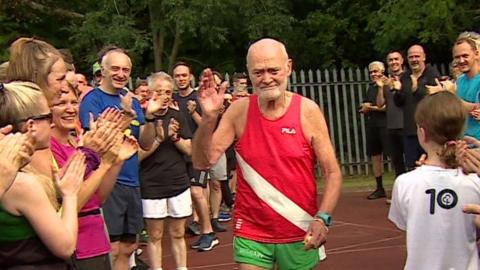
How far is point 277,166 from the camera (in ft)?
17.7

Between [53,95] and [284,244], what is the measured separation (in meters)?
1.75

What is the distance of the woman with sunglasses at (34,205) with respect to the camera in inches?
147

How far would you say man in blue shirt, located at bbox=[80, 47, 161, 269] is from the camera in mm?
6957

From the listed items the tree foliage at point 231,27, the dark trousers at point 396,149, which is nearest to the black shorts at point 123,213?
the dark trousers at point 396,149

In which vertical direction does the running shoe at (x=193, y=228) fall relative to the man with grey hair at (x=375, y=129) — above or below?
below

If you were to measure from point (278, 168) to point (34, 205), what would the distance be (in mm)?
2030

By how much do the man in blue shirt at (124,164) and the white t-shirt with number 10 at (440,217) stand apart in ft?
9.74

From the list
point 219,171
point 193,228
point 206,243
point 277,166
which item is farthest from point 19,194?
point 219,171

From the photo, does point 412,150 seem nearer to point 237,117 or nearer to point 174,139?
point 174,139

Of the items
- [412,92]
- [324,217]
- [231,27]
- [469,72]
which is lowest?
[324,217]

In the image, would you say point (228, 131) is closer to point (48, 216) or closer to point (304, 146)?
point (304, 146)

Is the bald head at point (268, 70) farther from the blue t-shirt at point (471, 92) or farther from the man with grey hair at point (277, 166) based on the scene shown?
the blue t-shirt at point (471, 92)

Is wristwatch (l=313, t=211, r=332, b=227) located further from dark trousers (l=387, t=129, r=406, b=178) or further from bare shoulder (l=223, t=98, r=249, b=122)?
dark trousers (l=387, t=129, r=406, b=178)

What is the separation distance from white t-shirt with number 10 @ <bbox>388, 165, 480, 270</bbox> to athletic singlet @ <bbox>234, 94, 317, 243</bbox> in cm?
89
